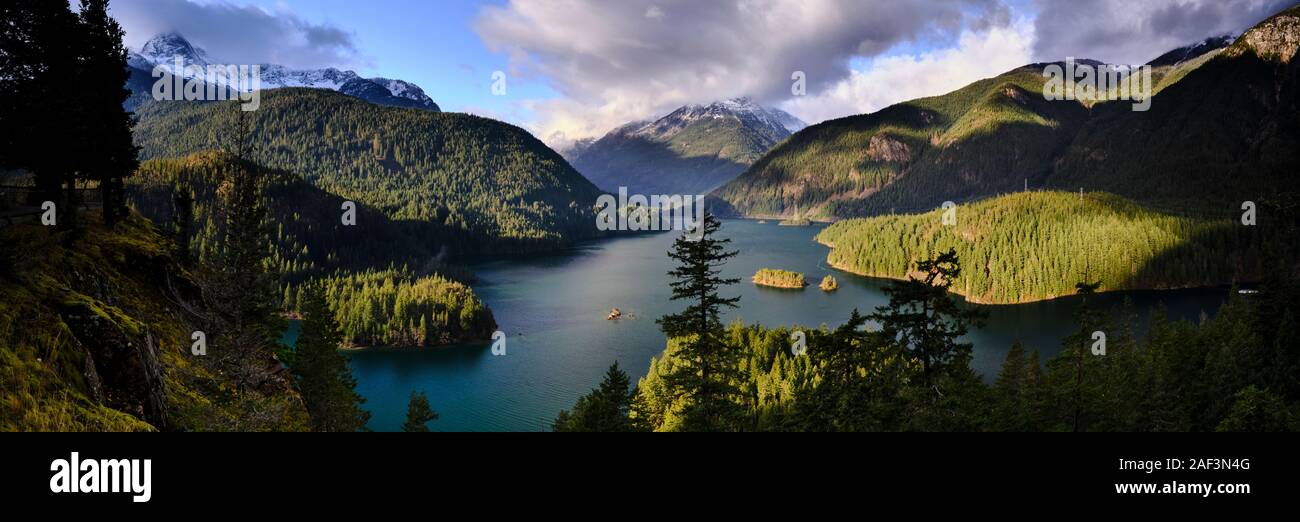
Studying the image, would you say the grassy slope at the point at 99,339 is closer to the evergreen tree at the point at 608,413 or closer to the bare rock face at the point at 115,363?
the bare rock face at the point at 115,363

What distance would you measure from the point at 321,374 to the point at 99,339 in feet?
103

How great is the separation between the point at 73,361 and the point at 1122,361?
3223 inches

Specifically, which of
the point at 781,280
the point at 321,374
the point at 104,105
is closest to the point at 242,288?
the point at 104,105

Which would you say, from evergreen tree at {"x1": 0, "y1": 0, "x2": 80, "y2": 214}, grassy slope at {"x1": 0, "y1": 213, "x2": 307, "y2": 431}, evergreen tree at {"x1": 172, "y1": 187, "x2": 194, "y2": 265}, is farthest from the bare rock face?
evergreen tree at {"x1": 172, "y1": 187, "x2": 194, "y2": 265}

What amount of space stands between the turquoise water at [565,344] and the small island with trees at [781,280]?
6863 mm

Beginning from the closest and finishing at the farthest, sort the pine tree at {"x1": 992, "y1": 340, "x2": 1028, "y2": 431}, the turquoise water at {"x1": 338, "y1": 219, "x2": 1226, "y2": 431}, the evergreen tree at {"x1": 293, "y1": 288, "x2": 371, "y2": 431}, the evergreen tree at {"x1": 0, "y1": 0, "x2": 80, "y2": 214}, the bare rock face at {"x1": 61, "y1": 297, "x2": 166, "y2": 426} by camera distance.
Result: the bare rock face at {"x1": 61, "y1": 297, "x2": 166, "y2": 426}
the evergreen tree at {"x1": 0, "y1": 0, "x2": 80, "y2": 214}
the pine tree at {"x1": 992, "y1": 340, "x2": 1028, "y2": 431}
the evergreen tree at {"x1": 293, "y1": 288, "x2": 371, "y2": 431}
the turquoise water at {"x1": 338, "y1": 219, "x2": 1226, "y2": 431}

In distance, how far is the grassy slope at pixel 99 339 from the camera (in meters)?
13.7

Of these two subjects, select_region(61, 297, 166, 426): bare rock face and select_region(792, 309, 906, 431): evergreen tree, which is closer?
select_region(61, 297, 166, 426): bare rock face

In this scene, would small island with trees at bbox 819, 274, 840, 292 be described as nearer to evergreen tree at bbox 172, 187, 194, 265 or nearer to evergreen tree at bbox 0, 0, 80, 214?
evergreen tree at bbox 172, 187, 194, 265

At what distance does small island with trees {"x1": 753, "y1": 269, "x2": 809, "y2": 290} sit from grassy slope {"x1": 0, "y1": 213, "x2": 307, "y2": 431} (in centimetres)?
16304

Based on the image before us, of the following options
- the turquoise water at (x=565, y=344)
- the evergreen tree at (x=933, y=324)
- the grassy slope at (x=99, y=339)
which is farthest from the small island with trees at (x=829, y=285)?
the grassy slope at (x=99, y=339)

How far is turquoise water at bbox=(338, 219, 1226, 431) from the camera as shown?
291 feet

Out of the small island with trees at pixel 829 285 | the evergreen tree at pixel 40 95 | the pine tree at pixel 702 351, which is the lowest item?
the small island with trees at pixel 829 285
